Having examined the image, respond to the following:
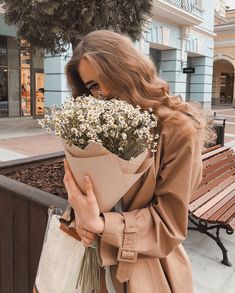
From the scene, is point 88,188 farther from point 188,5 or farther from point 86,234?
point 188,5

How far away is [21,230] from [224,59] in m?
28.6

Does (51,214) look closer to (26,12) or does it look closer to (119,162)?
(119,162)

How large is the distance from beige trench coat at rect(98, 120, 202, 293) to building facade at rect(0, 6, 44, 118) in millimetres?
14521

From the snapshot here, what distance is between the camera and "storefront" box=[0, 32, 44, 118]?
1507 centimetres

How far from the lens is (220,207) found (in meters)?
3.40

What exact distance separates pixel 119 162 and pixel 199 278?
2.26m

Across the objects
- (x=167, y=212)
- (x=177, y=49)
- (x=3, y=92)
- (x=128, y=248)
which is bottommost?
(x=128, y=248)

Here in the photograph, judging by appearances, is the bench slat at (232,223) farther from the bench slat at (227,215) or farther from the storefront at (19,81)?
the storefront at (19,81)

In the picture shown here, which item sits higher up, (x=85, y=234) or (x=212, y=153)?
(x=85, y=234)

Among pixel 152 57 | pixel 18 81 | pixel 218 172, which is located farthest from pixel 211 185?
pixel 18 81

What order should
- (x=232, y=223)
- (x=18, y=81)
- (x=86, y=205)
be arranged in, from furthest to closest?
(x=18, y=81) → (x=232, y=223) → (x=86, y=205)

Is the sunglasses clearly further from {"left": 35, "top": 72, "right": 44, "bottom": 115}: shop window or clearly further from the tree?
{"left": 35, "top": 72, "right": 44, "bottom": 115}: shop window

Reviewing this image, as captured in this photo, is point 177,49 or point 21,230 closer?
point 21,230

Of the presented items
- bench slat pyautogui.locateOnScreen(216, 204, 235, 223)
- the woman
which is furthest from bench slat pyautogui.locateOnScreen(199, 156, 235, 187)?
A: the woman
